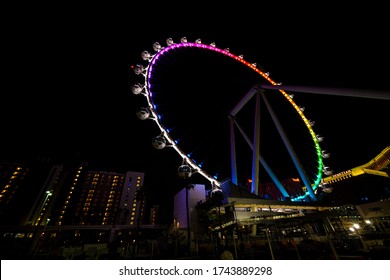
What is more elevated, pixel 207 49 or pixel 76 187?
pixel 76 187

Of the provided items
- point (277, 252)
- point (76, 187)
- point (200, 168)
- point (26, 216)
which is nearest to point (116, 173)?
point (76, 187)

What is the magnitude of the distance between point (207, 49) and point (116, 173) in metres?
86.7

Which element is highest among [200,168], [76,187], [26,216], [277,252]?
[76,187]

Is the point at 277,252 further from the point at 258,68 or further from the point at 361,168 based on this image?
the point at 361,168

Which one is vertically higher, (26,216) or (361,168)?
(361,168)

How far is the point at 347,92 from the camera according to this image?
8.88 meters


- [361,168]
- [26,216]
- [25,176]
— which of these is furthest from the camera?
[25,176]

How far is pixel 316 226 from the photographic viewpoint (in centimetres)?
2384

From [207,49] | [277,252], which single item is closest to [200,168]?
[277,252]

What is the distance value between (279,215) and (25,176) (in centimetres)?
10436

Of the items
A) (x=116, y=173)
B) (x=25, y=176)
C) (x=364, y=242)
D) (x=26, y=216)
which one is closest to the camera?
(x=364, y=242)

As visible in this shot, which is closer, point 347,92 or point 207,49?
point 347,92
